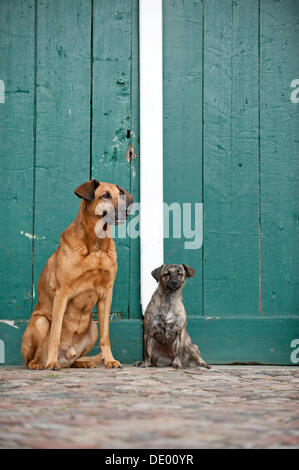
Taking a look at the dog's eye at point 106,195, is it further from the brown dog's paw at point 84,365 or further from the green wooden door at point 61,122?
the brown dog's paw at point 84,365

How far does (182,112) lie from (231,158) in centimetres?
60

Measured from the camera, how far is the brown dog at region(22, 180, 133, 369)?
3984mm

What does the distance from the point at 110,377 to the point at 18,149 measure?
7.33 ft

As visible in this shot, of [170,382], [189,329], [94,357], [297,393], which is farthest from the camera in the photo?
[189,329]

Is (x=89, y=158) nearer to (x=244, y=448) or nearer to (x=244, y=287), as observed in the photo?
(x=244, y=287)

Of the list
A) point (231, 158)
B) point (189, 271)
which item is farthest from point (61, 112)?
point (189, 271)

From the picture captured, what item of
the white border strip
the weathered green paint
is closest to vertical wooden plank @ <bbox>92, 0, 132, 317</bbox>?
the weathered green paint

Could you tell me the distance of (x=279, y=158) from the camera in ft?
15.6

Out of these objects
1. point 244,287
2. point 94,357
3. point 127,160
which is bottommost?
point 94,357

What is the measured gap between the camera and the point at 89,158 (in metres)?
4.70

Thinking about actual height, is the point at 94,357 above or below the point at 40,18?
below

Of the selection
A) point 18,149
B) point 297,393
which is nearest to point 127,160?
point 18,149

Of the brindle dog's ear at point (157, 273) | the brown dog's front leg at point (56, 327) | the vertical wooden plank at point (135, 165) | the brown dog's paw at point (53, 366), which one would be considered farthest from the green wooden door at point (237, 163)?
the brown dog's paw at point (53, 366)

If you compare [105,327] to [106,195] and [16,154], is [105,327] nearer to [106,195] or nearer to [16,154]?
[106,195]
